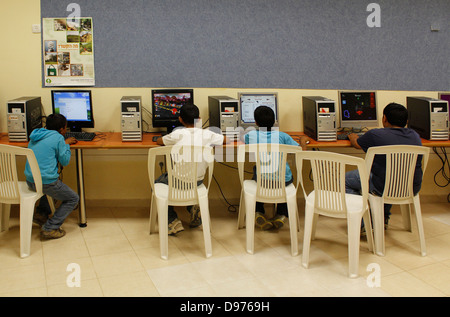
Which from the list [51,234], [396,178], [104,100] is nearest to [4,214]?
[51,234]

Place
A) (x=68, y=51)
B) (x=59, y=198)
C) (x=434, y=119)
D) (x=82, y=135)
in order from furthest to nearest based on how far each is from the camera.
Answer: (x=68, y=51)
(x=434, y=119)
(x=82, y=135)
(x=59, y=198)

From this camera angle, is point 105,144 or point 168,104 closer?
point 105,144

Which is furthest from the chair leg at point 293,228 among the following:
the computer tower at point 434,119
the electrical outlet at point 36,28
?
the electrical outlet at point 36,28

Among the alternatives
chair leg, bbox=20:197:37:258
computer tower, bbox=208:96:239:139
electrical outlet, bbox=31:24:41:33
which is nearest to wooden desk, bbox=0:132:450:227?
computer tower, bbox=208:96:239:139

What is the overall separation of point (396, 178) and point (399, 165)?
0.10 m

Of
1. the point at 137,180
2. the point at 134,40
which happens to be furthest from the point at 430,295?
the point at 134,40

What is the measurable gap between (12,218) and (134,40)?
1.89 meters

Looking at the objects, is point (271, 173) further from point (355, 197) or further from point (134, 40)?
point (134, 40)

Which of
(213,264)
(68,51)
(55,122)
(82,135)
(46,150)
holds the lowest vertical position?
(213,264)

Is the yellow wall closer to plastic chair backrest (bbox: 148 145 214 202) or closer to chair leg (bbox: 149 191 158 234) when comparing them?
chair leg (bbox: 149 191 158 234)

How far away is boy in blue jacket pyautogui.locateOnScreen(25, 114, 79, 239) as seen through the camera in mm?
3418

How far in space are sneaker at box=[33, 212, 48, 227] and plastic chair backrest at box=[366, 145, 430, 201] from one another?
8.53 ft

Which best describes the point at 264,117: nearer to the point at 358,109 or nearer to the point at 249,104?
the point at 249,104

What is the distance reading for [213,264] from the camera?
10.5 ft
